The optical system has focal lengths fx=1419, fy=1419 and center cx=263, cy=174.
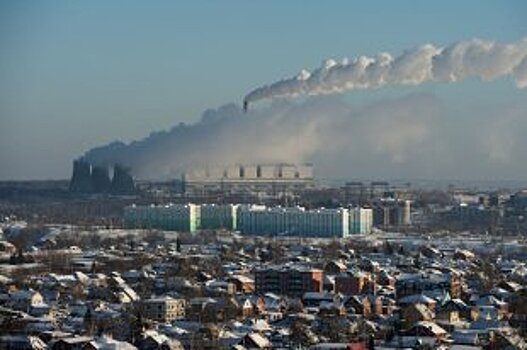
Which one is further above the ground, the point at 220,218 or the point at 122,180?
the point at 122,180

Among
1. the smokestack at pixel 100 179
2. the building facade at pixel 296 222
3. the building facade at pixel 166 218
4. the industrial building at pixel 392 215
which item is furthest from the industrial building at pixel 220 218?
the smokestack at pixel 100 179

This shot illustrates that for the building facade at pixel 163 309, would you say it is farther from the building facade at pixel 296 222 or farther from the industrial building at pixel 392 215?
the industrial building at pixel 392 215

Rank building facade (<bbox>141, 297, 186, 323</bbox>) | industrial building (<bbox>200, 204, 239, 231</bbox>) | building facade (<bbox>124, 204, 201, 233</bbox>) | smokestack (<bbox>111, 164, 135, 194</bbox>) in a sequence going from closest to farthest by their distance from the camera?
building facade (<bbox>141, 297, 186, 323</bbox>) < building facade (<bbox>124, 204, 201, 233</bbox>) < industrial building (<bbox>200, 204, 239, 231</bbox>) < smokestack (<bbox>111, 164, 135, 194</bbox>)

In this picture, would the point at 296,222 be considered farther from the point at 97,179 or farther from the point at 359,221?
the point at 97,179

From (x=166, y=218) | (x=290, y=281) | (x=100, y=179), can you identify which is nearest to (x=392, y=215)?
(x=166, y=218)

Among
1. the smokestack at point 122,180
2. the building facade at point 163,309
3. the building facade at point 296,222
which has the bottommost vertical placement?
the building facade at point 163,309

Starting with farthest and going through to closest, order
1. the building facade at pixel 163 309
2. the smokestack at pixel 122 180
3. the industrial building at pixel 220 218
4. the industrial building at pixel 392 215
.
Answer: the smokestack at pixel 122 180 < the industrial building at pixel 392 215 < the industrial building at pixel 220 218 < the building facade at pixel 163 309

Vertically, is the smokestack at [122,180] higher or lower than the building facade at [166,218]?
higher

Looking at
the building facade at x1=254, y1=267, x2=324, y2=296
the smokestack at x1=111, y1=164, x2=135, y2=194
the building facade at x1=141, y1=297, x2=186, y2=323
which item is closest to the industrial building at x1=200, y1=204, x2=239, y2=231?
the smokestack at x1=111, y1=164, x2=135, y2=194

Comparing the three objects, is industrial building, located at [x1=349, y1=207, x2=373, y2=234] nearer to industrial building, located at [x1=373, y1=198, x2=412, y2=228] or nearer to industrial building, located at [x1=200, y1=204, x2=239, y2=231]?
industrial building, located at [x1=373, y1=198, x2=412, y2=228]
